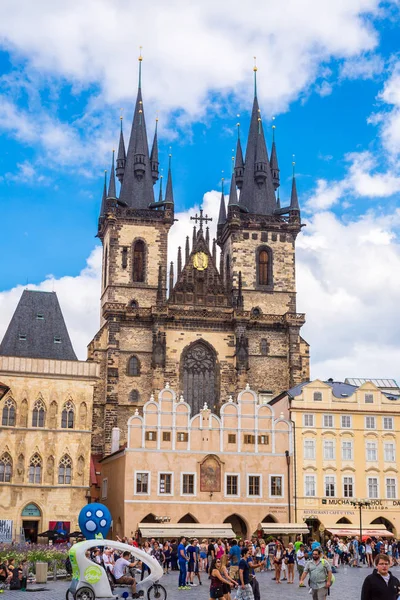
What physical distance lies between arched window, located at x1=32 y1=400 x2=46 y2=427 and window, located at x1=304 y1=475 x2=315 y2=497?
1650 centimetres

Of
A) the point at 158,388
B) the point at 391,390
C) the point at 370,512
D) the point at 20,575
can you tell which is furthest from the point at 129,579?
the point at 391,390

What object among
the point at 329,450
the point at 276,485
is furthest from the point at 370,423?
the point at 276,485

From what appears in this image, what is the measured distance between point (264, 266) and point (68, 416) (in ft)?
84.6

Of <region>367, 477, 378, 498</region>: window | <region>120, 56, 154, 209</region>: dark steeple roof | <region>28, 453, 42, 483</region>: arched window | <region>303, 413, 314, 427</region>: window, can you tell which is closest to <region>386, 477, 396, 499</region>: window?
<region>367, 477, 378, 498</region>: window

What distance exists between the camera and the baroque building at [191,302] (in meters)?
67.0

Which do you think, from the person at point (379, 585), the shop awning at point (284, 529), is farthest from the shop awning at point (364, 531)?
the person at point (379, 585)

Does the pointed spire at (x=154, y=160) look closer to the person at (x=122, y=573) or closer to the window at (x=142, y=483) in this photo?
the window at (x=142, y=483)

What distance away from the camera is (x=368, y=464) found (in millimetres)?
55750

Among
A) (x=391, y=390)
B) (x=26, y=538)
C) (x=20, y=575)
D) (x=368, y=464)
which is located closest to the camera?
(x=20, y=575)

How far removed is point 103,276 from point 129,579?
178ft

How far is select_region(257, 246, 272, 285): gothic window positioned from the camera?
73.6m

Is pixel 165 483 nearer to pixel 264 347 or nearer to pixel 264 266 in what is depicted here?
pixel 264 347

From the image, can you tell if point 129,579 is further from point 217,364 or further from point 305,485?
point 217,364

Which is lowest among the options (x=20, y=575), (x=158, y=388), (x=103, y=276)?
(x=20, y=575)
